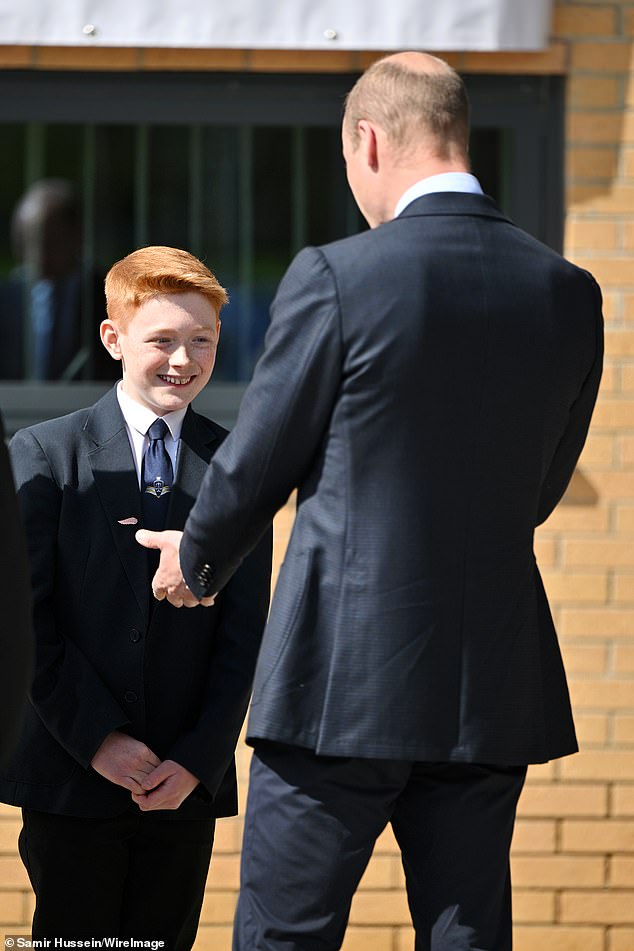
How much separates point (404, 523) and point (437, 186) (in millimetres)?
560

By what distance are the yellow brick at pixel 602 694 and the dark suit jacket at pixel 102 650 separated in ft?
4.91

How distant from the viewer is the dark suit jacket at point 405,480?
2.33 meters

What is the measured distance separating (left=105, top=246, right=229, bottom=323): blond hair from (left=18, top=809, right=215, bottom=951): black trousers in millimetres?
988

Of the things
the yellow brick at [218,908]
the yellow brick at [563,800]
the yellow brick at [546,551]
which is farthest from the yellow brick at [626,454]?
the yellow brick at [218,908]

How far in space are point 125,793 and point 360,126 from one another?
1.31 meters

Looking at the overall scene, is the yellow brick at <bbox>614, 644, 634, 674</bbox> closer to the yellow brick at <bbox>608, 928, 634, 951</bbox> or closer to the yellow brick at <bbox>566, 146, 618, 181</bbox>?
the yellow brick at <bbox>608, 928, 634, 951</bbox>

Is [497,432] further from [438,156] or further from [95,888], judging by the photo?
[95,888]

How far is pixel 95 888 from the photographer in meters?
2.82

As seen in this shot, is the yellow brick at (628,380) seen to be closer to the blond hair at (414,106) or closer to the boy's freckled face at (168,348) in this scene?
the boy's freckled face at (168,348)

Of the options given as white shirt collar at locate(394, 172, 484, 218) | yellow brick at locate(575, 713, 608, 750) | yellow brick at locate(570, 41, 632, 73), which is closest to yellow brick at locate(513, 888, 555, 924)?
yellow brick at locate(575, 713, 608, 750)

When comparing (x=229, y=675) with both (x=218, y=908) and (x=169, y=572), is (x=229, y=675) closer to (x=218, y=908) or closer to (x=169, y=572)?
(x=169, y=572)

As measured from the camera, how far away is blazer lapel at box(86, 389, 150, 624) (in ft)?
9.36

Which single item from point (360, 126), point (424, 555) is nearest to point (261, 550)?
point (424, 555)

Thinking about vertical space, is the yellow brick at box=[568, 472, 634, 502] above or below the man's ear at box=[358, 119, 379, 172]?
below
